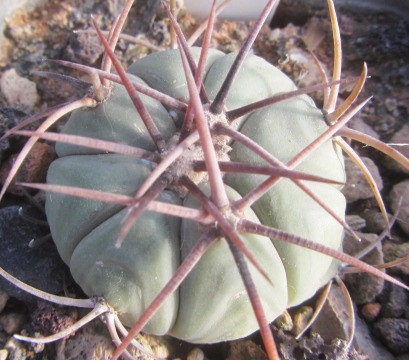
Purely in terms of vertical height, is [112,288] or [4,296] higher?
[112,288]

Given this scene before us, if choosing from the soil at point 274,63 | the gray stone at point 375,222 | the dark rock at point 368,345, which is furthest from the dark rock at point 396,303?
the gray stone at point 375,222

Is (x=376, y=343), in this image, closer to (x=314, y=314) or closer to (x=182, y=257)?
(x=314, y=314)

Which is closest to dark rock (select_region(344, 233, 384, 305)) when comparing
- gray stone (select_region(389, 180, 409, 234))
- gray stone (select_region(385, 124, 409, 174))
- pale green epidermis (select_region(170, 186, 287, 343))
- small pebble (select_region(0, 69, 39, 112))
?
gray stone (select_region(389, 180, 409, 234))

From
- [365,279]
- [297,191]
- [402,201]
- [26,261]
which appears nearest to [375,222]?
[402,201]

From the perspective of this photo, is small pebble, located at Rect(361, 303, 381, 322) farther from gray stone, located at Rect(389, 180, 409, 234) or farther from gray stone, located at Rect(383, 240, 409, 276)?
gray stone, located at Rect(389, 180, 409, 234)

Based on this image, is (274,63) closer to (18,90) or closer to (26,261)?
(18,90)

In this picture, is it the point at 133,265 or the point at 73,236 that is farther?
the point at 73,236

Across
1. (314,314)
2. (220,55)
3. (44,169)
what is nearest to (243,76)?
(220,55)
